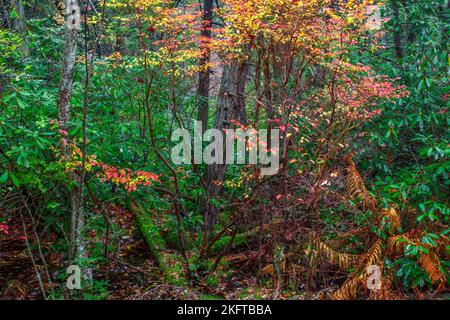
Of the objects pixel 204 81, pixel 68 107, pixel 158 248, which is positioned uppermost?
pixel 204 81

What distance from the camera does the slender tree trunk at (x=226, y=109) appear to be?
7426mm

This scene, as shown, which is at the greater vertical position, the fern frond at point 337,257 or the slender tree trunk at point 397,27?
the slender tree trunk at point 397,27

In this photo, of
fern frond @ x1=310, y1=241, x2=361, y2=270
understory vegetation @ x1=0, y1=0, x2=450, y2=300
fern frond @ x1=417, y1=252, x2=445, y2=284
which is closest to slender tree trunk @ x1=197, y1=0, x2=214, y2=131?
understory vegetation @ x1=0, y1=0, x2=450, y2=300

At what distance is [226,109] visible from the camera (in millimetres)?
7805

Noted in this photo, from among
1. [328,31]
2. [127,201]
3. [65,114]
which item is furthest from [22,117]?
[328,31]

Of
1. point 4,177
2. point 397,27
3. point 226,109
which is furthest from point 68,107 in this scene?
point 397,27

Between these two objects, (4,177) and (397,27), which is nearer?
(4,177)

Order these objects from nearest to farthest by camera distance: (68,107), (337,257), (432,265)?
(68,107)
(432,265)
(337,257)

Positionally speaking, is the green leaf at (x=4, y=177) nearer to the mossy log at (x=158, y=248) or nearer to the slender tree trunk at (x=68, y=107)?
the slender tree trunk at (x=68, y=107)

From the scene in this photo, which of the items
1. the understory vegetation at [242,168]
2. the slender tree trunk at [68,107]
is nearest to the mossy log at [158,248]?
the understory vegetation at [242,168]

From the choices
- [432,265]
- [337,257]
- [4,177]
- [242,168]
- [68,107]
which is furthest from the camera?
[242,168]

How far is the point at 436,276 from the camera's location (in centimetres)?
557

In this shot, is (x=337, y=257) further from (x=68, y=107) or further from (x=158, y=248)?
A: (x=68, y=107)

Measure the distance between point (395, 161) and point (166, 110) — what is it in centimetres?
438
